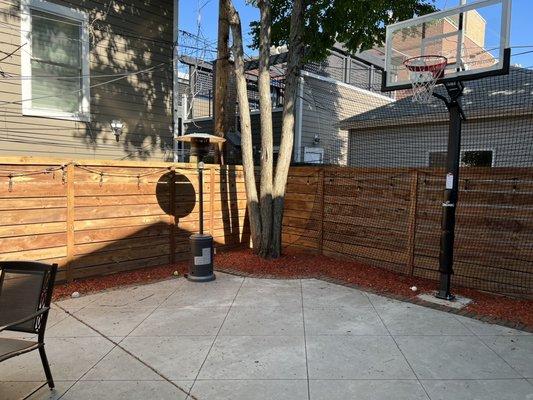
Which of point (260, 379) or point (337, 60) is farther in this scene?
point (337, 60)

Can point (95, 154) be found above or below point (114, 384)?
above

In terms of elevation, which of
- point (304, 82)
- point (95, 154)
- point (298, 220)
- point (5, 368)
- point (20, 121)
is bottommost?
point (5, 368)

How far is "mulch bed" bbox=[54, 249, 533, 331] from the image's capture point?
5070 mm

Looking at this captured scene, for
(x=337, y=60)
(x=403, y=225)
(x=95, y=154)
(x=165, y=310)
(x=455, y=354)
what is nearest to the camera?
(x=455, y=354)

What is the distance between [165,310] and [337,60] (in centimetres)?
1365

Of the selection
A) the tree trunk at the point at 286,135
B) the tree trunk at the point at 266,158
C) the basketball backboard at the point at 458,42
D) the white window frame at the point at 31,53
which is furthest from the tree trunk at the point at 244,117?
the white window frame at the point at 31,53

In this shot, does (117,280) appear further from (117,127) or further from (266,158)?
(117,127)

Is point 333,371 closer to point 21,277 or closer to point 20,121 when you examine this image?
point 21,277

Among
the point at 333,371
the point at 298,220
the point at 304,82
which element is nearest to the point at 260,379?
the point at 333,371

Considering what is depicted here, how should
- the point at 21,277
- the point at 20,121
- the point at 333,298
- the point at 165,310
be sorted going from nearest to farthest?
1. the point at 21,277
2. the point at 165,310
3. the point at 333,298
4. the point at 20,121

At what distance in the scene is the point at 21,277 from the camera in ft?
10.8

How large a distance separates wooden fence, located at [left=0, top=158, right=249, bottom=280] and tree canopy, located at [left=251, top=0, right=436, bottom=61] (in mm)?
3619

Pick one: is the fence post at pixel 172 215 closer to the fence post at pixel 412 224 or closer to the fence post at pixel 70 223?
the fence post at pixel 70 223

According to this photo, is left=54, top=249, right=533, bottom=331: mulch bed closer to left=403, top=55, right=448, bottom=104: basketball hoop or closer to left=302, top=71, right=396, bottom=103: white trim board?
left=403, top=55, right=448, bottom=104: basketball hoop
